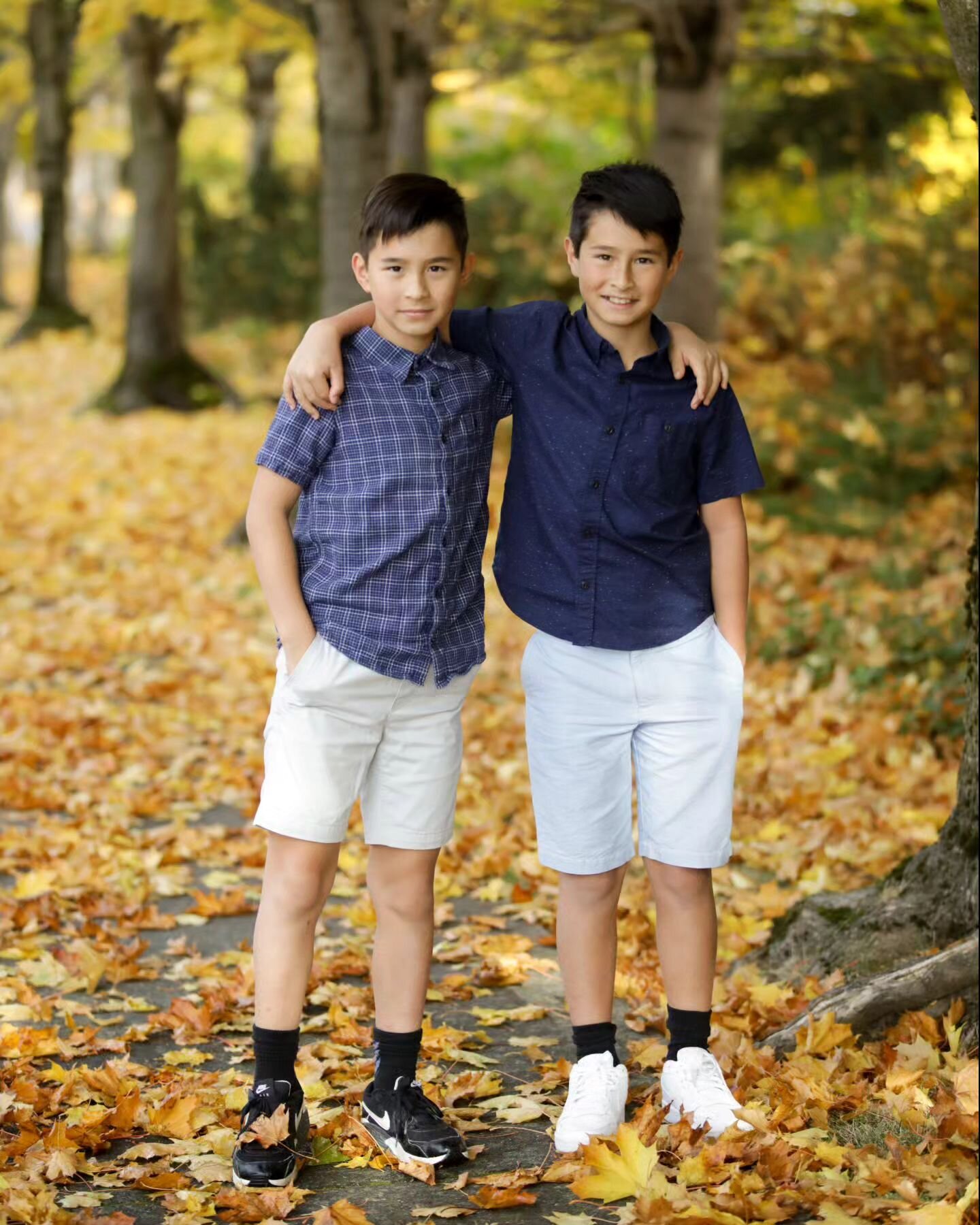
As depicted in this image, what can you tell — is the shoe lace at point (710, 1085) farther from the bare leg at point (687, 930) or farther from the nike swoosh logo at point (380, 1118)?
the nike swoosh logo at point (380, 1118)

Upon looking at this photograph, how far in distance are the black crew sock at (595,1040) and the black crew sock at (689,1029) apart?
0.12 meters

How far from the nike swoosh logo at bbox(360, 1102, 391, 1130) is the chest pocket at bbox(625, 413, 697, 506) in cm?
136

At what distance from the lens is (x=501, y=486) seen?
33.7 feet

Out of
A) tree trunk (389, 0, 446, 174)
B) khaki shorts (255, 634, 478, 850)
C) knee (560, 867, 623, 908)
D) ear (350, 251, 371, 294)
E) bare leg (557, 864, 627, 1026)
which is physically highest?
tree trunk (389, 0, 446, 174)

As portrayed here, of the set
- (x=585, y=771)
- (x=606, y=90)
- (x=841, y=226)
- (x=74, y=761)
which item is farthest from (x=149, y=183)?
(x=585, y=771)

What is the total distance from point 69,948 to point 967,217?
6.16 meters

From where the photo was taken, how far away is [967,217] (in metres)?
7.79

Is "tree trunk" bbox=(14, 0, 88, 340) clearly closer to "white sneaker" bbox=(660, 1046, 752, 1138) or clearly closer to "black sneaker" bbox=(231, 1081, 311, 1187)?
"black sneaker" bbox=(231, 1081, 311, 1187)

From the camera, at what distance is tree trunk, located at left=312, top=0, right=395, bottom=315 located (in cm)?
809

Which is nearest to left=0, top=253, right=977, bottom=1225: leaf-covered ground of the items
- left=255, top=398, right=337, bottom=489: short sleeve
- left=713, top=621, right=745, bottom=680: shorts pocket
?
left=713, top=621, right=745, bottom=680: shorts pocket

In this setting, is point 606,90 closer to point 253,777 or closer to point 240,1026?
point 253,777

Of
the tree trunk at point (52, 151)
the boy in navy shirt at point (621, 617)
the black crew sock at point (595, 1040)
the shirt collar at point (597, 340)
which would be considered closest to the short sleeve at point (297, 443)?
the boy in navy shirt at point (621, 617)

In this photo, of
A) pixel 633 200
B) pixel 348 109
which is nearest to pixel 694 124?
pixel 348 109

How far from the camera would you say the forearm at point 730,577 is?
9.84 ft
